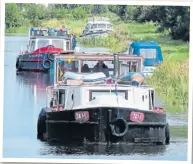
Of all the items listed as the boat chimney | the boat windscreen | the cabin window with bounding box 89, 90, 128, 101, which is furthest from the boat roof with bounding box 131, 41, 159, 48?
the cabin window with bounding box 89, 90, 128, 101

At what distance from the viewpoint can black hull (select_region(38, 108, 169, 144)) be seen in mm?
4191

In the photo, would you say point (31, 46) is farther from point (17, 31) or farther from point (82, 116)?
point (82, 116)

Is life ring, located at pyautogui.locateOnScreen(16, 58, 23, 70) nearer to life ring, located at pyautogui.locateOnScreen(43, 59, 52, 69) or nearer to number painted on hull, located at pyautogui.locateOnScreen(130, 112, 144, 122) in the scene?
life ring, located at pyautogui.locateOnScreen(43, 59, 52, 69)

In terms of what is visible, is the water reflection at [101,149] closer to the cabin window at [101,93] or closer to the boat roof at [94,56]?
the cabin window at [101,93]

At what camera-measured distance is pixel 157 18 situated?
171 inches

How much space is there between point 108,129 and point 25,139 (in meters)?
0.41

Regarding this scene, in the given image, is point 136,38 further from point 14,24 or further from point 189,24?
point 14,24

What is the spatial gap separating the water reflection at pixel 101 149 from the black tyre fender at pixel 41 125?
0.20 feet

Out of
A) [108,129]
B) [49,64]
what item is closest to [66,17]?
Answer: [49,64]

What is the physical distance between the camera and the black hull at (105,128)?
13.8ft

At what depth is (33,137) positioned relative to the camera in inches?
169

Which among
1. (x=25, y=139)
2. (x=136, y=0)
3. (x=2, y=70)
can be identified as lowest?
(x=25, y=139)

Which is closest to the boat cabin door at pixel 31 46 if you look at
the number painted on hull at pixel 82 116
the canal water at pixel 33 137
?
the canal water at pixel 33 137

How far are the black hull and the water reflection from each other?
0.03m
